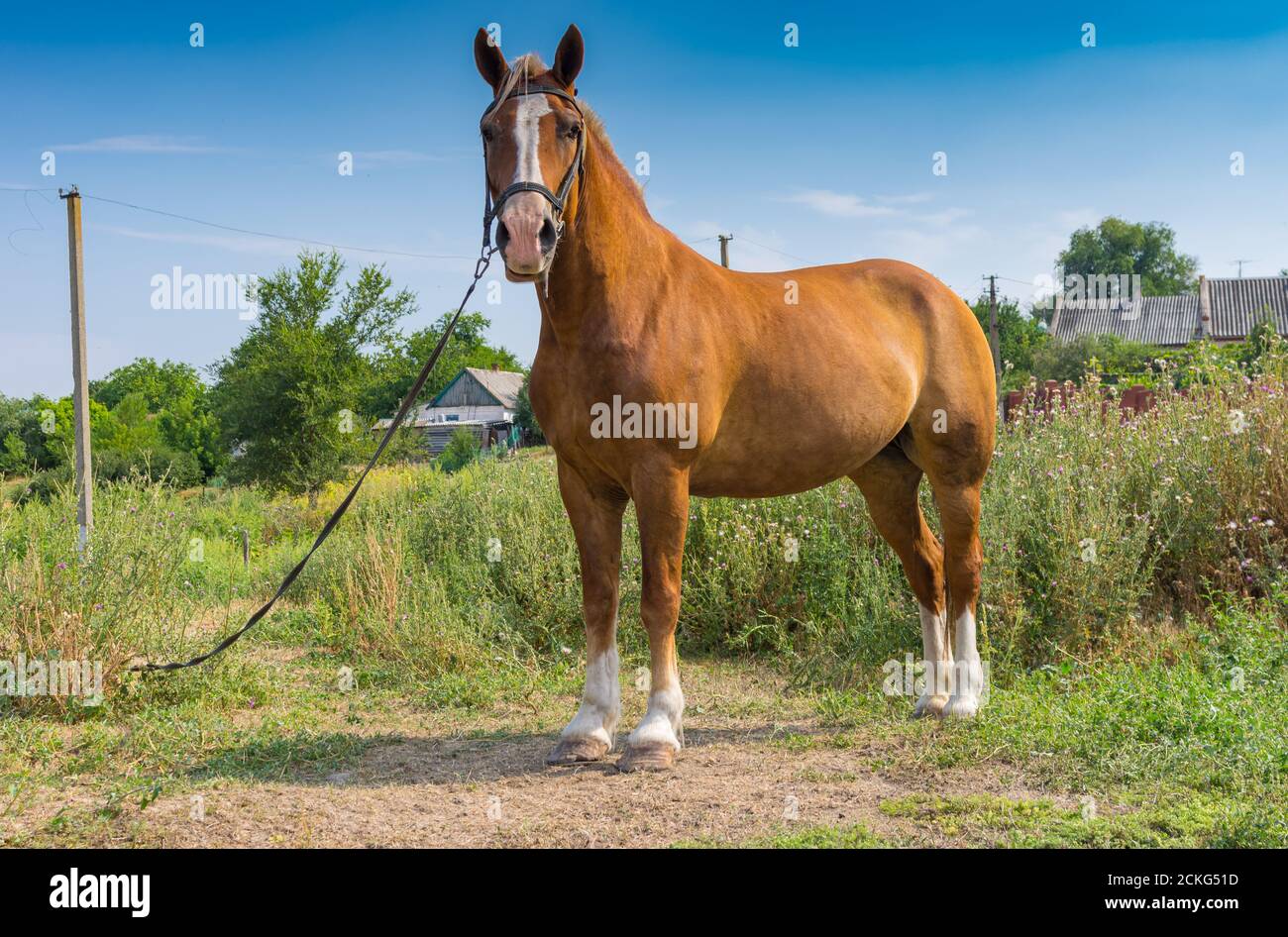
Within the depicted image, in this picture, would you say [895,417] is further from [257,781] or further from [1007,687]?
[257,781]

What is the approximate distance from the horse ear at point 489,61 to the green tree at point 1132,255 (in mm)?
71785

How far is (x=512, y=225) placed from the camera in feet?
10.9

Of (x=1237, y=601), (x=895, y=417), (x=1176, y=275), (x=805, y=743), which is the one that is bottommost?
(x=805, y=743)

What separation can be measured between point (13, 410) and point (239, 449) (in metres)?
23.4

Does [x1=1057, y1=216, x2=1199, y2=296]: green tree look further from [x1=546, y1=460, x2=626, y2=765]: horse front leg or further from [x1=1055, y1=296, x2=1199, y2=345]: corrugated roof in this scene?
[x1=546, y1=460, x2=626, y2=765]: horse front leg

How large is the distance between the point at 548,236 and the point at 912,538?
111 inches

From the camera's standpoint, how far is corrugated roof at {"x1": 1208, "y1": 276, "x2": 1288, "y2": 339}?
1960 inches

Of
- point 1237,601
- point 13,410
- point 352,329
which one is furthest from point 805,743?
point 13,410

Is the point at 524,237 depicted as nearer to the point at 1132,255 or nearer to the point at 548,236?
the point at 548,236

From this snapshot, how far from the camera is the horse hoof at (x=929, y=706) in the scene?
4.86 metres

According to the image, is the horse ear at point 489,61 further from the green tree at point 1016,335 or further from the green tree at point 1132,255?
the green tree at point 1132,255

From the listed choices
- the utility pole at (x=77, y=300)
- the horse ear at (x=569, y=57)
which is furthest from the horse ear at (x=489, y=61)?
the utility pole at (x=77, y=300)

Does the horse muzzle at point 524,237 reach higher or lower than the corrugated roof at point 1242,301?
lower

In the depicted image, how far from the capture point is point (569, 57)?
3785 millimetres
